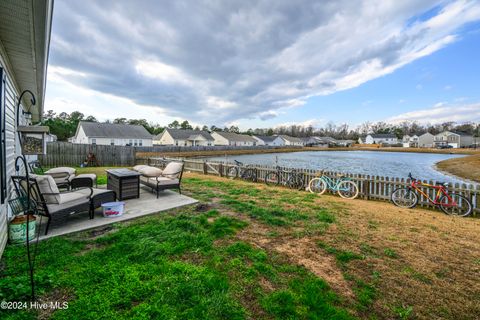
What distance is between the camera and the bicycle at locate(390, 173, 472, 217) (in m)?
5.86

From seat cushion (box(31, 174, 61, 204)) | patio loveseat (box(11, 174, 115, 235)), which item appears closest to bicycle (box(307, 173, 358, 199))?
patio loveseat (box(11, 174, 115, 235))

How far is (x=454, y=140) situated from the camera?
220 ft

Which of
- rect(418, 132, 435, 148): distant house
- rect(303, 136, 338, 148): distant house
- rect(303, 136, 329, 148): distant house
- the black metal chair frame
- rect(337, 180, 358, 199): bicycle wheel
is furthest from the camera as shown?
rect(303, 136, 329, 148): distant house

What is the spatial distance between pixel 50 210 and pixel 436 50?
1699cm

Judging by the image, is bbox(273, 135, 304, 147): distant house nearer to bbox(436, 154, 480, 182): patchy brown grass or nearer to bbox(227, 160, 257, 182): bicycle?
bbox(436, 154, 480, 182): patchy brown grass

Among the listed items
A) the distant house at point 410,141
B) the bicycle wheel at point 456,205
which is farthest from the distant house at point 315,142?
the bicycle wheel at point 456,205

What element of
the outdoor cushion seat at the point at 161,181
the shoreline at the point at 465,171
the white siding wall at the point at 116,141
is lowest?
the shoreline at the point at 465,171

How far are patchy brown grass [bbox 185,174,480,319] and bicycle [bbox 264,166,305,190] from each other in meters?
3.20

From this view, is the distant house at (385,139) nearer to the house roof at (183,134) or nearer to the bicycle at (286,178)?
the house roof at (183,134)

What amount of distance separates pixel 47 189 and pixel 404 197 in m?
9.44

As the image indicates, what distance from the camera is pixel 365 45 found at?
38.1ft

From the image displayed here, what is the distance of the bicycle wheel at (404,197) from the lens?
6523mm

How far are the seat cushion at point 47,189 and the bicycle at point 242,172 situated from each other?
769cm

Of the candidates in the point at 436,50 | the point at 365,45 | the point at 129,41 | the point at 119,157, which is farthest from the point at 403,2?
the point at 119,157
